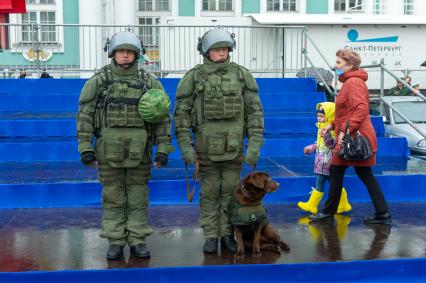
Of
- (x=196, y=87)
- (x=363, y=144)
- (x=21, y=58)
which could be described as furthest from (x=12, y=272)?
(x=21, y=58)

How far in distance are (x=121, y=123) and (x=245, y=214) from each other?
1281 mm

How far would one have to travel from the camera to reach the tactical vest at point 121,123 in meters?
4.96

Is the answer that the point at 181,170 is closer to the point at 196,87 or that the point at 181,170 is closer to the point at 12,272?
the point at 196,87

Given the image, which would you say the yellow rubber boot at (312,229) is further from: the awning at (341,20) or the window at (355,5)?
the window at (355,5)

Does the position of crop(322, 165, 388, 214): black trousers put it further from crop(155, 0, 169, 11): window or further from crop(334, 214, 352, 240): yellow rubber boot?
crop(155, 0, 169, 11): window

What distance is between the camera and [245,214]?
16.6 ft

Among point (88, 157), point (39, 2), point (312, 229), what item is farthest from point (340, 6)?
point (88, 157)

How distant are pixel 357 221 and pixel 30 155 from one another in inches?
191

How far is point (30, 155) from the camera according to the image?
8.78 meters

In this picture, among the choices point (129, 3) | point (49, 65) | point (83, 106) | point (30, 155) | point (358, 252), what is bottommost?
point (358, 252)

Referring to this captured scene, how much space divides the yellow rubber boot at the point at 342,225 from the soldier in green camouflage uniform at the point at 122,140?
2.00 metres

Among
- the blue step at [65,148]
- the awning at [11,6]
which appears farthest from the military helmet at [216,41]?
the awning at [11,6]

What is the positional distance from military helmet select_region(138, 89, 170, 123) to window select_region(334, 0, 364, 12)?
1829 cm

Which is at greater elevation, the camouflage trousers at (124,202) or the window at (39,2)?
the window at (39,2)
